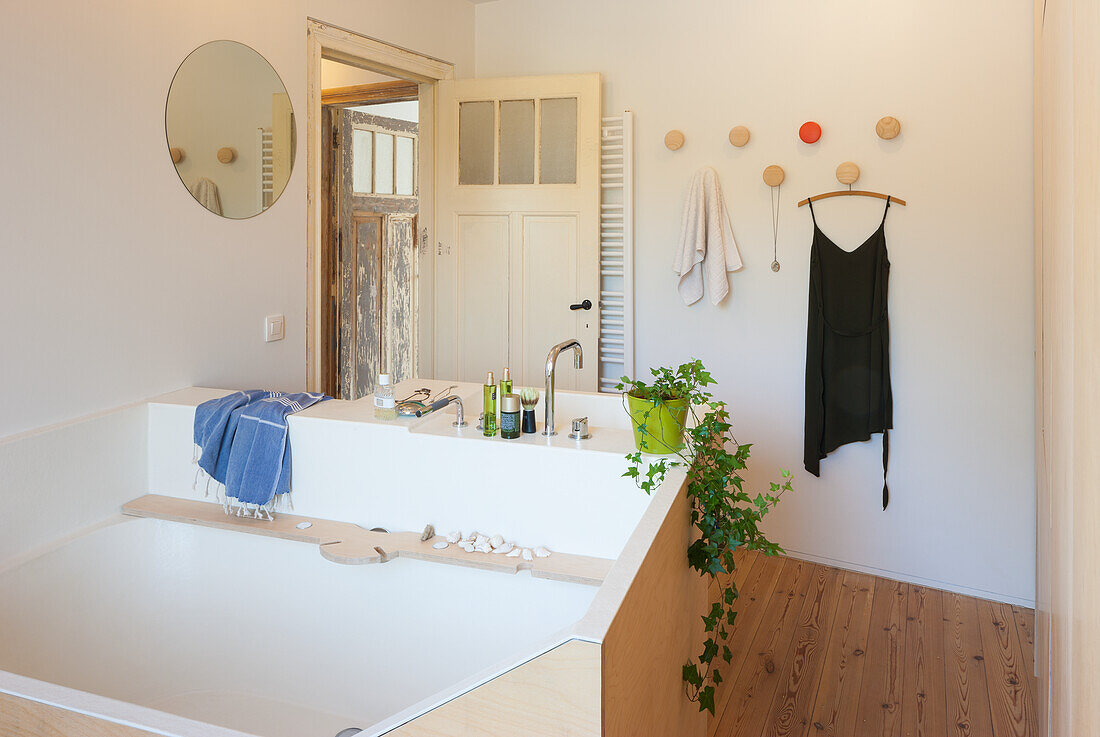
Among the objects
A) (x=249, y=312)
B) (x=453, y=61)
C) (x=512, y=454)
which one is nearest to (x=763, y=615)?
(x=512, y=454)

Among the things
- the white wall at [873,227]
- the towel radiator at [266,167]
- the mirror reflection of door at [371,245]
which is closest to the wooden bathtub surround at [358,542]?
the towel radiator at [266,167]

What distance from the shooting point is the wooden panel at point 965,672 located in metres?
2.52

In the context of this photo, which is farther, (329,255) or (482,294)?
(329,255)

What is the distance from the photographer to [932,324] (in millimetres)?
3420

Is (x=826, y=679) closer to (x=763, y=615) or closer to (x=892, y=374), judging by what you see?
(x=763, y=615)

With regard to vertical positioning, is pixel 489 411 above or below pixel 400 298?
below

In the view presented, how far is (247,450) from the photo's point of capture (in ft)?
7.75

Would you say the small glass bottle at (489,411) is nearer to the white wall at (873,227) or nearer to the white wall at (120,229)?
the white wall at (120,229)

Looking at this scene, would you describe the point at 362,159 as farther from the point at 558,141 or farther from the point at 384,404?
the point at 384,404

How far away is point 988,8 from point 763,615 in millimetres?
2480

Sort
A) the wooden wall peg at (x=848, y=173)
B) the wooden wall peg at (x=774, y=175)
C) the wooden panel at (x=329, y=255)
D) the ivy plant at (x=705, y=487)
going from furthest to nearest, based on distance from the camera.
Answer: the wooden panel at (x=329, y=255), the wooden wall peg at (x=774, y=175), the wooden wall peg at (x=848, y=173), the ivy plant at (x=705, y=487)

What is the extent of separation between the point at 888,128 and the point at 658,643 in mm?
2522

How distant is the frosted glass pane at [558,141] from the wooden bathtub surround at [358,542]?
7.17ft

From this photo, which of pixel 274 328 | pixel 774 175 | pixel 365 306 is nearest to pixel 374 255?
pixel 365 306
